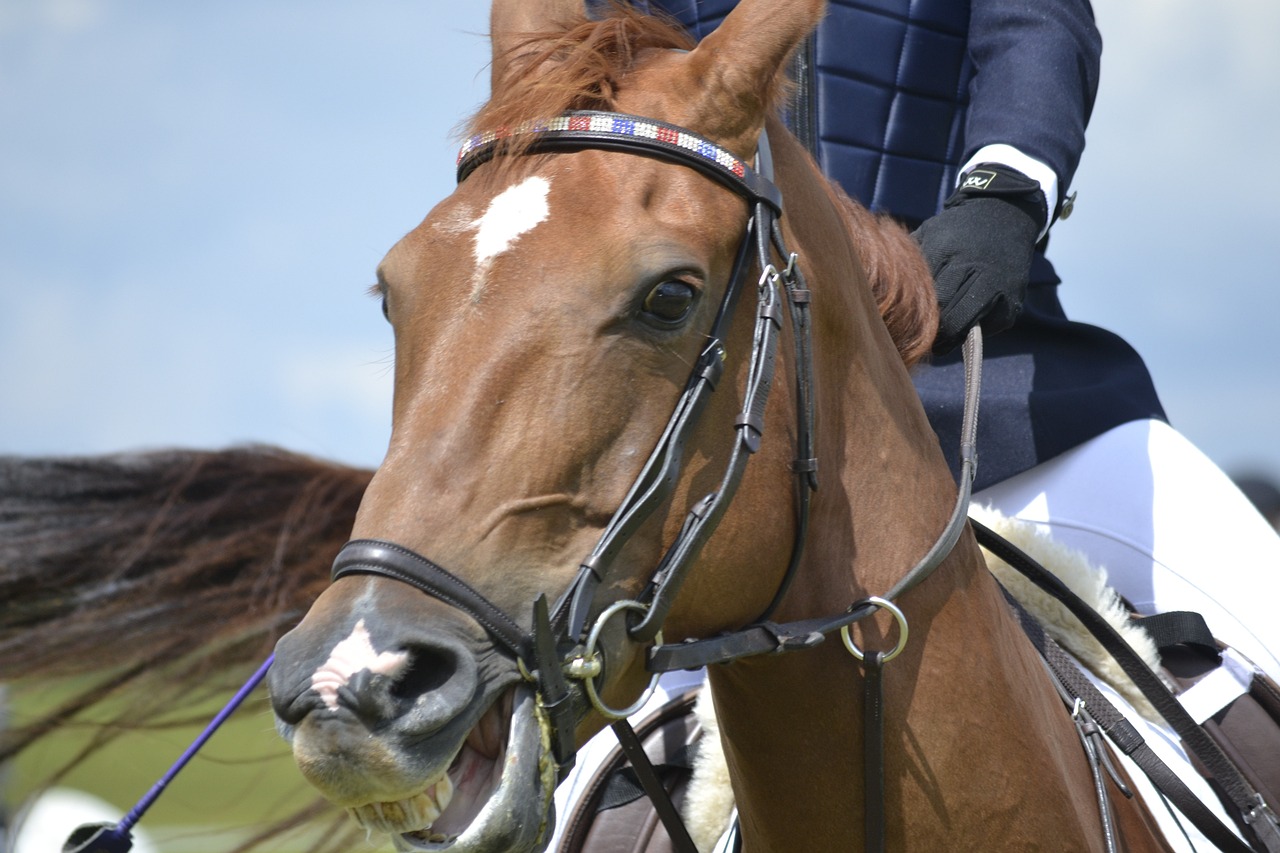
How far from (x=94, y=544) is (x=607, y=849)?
8.40 ft

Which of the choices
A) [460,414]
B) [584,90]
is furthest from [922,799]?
[584,90]

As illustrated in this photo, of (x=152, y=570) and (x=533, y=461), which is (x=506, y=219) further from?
(x=152, y=570)

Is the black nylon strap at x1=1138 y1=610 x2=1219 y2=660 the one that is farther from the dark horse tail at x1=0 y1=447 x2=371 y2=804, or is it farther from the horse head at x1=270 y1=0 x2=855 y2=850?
the dark horse tail at x1=0 y1=447 x2=371 y2=804

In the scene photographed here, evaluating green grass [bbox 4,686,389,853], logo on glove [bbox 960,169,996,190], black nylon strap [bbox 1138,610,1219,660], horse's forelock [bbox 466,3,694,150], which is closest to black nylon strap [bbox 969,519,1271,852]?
black nylon strap [bbox 1138,610,1219,660]

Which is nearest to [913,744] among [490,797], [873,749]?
[873,749]

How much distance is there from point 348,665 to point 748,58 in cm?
104

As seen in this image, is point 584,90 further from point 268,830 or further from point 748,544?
point 268,830

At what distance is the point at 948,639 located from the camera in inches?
77.2

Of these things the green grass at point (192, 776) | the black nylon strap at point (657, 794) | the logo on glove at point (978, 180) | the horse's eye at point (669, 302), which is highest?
the logo on glove at point (978, 180)

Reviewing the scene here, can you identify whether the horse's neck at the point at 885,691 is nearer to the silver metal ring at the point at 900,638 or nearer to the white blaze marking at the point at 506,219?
the silver metal ring at the point at 900,638

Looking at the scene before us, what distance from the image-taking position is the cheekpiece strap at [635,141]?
170cm

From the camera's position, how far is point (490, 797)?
1426 mm

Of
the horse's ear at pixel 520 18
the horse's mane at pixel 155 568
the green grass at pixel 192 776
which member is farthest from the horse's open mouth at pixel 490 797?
the horse's mane at pixel 155 568

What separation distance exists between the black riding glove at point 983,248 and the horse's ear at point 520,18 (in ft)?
2.74
